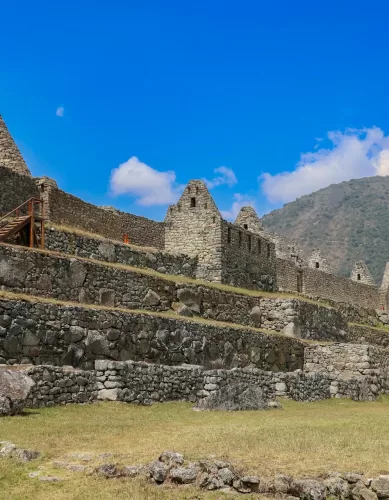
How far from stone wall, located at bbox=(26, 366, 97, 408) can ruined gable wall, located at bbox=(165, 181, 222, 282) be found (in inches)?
572

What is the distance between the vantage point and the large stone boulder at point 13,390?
43.2 feet

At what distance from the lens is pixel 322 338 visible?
30688mm

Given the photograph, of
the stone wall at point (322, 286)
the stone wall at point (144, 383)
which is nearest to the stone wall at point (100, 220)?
the stone wall at point (144, 383)

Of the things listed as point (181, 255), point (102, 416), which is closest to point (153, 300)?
point (181, 255)

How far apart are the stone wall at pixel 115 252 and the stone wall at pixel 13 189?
1.92 meters

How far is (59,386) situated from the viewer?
15.2 m

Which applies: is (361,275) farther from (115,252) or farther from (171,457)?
(171,457)

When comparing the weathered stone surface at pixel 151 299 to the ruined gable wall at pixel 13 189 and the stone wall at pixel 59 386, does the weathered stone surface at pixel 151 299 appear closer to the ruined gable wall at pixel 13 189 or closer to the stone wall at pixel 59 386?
the ruined gable wall at pixel 13 189

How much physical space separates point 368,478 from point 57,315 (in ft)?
36.1

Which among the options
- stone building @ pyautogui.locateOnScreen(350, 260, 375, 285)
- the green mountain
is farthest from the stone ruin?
the green mountain

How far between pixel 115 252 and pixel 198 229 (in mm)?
6869

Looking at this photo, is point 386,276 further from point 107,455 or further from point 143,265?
point 107,455

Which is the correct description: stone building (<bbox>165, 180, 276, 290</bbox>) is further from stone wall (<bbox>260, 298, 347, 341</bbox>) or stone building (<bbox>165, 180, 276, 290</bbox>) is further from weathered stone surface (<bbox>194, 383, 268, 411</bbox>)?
weathered stone surface (<bbox>194, 383, 268, 411</bbox>)

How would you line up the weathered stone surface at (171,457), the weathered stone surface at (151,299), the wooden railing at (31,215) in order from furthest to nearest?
the weathered stone surface at (151,299) < the wooden railing at (31,215) < the weathered stone surface at (171,457)
